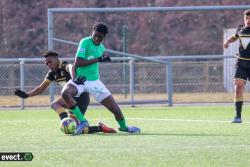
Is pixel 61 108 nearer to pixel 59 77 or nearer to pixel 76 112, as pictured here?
pixel 59 77

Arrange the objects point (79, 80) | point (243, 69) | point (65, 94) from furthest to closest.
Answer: point (243, 69) → point (79, 80) → point (65, 94)

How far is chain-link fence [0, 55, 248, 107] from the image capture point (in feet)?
88.7

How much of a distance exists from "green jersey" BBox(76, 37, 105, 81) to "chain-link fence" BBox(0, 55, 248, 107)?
1035 cm

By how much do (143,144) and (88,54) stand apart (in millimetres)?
2959

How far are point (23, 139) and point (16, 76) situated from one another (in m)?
16.3

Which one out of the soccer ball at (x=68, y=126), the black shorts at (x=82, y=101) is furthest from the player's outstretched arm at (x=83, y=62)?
the soccer ball at (x=68, y=126)

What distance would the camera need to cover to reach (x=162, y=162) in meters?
10.1

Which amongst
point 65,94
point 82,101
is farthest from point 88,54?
point 82,101

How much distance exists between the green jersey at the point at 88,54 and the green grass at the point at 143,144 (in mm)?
1088

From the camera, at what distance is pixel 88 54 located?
14641mm

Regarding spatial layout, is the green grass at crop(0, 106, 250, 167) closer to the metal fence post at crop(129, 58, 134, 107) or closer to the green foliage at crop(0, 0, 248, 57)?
the metal fence post at crop(129, 58, 134, 107)

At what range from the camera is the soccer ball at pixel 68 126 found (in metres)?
14.2

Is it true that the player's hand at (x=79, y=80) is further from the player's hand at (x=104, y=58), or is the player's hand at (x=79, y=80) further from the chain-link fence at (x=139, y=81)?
the chain-link fence at (x=139, y=81)

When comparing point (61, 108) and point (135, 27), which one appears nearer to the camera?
point (61, 108)
